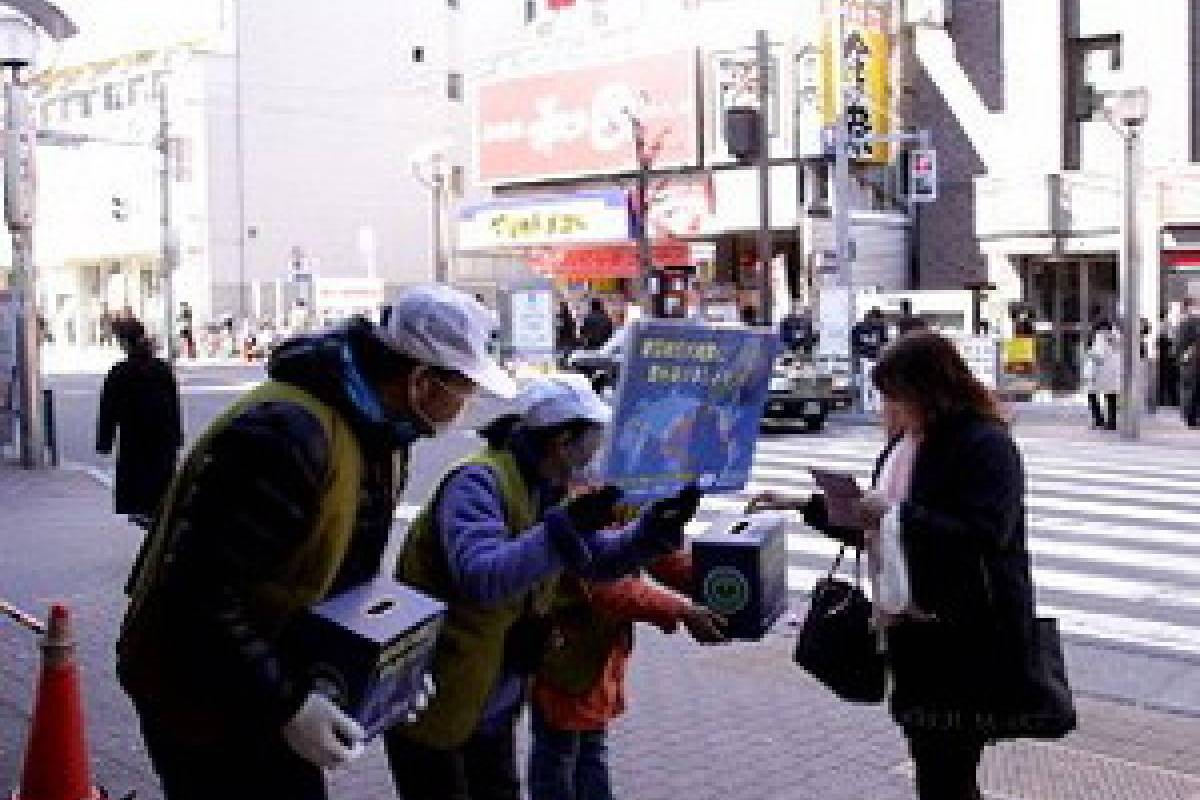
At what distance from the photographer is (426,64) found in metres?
61.5

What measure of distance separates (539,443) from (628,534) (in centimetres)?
34

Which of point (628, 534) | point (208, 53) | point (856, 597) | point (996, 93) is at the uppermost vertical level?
point (208, 53)

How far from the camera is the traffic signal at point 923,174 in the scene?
30.3 m

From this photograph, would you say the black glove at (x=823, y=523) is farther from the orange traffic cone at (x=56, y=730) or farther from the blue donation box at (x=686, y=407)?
the orange traffic cone at (x=56, y=730)

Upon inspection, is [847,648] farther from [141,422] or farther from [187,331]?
[187,331]

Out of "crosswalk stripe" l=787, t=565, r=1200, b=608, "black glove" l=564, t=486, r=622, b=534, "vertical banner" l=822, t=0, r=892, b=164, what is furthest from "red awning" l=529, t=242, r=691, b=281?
"black glove" l=564, t=486, r=622, b=534

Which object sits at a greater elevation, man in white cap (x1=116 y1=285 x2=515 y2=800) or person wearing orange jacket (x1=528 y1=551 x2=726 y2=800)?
man in white cap (x1=116 y1=285 x2=515 y2=800)

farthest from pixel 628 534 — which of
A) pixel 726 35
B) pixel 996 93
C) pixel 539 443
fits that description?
pixel 726 35

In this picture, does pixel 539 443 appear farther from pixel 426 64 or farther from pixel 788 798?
pixel 426 64

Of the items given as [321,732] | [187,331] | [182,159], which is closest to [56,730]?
[321,732]

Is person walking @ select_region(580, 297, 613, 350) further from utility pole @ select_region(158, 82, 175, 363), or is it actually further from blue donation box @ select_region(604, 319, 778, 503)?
blue donation box @ select_region(604, 319, 778, 503)

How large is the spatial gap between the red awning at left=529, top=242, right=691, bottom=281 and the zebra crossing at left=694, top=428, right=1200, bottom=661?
17890 millimetres

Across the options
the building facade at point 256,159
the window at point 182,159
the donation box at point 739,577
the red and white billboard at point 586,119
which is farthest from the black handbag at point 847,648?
the window at point 182,159

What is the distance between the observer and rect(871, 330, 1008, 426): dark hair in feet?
13.4
